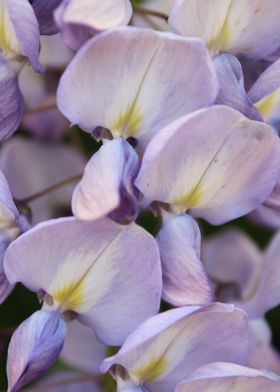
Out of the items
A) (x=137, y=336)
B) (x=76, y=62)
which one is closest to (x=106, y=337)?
(x=137, y=336)

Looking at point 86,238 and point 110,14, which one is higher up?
point 110,14

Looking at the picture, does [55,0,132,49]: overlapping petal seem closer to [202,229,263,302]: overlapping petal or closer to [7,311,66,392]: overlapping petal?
[7,311,66,392]: overlapping petal

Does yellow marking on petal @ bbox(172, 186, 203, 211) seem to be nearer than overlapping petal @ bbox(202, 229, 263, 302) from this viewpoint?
Yes

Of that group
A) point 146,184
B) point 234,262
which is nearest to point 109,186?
point 146,184

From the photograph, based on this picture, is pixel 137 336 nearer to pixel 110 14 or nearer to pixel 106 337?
pixel 106 337

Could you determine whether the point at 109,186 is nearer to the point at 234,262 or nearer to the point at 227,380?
the point at 227,380

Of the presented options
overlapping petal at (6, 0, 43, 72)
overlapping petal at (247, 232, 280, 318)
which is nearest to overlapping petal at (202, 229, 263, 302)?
overlapping petal at (247, 232, 280, 318)
